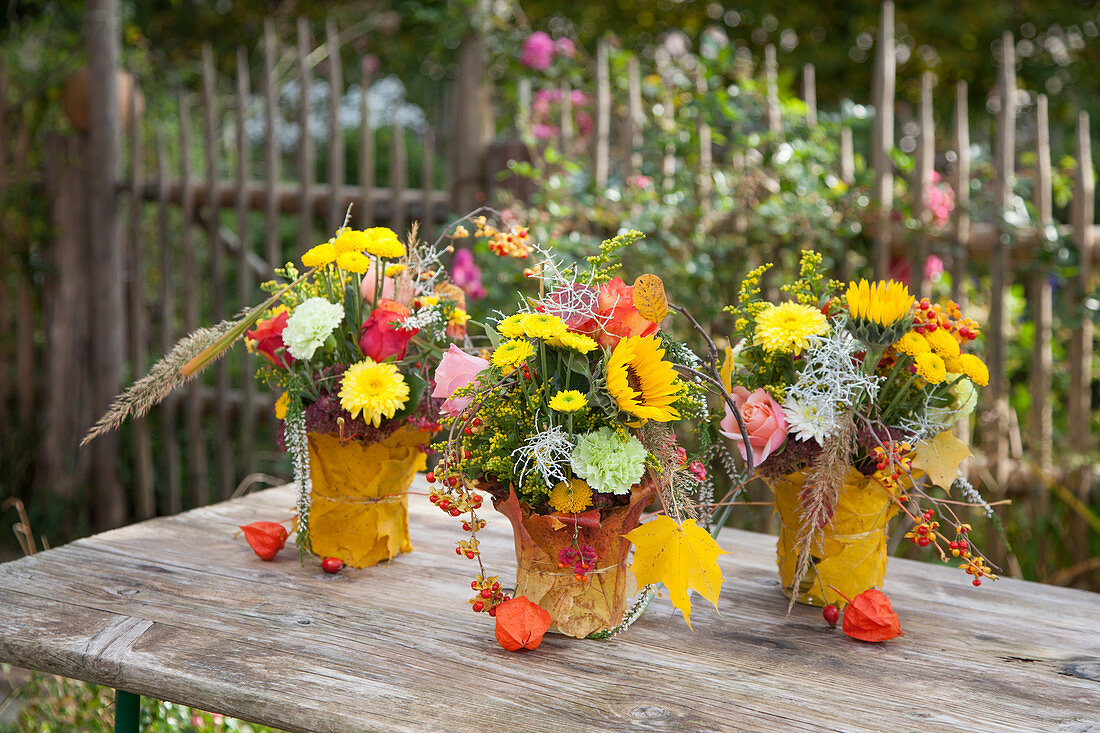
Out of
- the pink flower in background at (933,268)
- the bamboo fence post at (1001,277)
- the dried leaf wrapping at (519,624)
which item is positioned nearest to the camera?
the dried leaf wrapping at (519,624)

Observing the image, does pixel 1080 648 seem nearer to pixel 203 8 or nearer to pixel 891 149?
pixel 891 149

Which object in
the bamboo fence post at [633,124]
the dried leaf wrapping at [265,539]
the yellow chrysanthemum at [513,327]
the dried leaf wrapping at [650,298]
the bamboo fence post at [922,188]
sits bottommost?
the dried leaf wrapping at [265,539]

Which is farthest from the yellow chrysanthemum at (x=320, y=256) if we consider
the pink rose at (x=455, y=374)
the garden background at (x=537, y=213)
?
the garden background at (x=537, y=213)

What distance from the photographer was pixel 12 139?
330 centimetres

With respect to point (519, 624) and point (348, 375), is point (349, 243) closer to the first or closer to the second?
point (348, 375)

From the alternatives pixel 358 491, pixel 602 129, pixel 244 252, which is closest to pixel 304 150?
pixel 244 252

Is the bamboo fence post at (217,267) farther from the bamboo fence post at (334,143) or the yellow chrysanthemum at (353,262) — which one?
the yellow chrysanthemum at (353,262)

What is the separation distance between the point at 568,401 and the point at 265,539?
619 mm

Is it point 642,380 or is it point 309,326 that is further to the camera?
point 309,326

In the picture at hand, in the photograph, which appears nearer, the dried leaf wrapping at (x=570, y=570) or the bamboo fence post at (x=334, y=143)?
the dried leaf wrapping at (x=570, y=570)

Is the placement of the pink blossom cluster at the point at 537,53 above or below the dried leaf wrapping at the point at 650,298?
above

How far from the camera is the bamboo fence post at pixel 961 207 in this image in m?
2.17

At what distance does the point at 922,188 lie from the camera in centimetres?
219

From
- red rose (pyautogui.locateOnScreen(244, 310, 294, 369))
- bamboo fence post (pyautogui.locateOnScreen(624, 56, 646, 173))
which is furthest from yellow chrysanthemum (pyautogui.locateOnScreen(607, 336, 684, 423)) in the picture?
bamboo fence post (pyautogui.locateOnScreen(624, 56, 646, 173))
